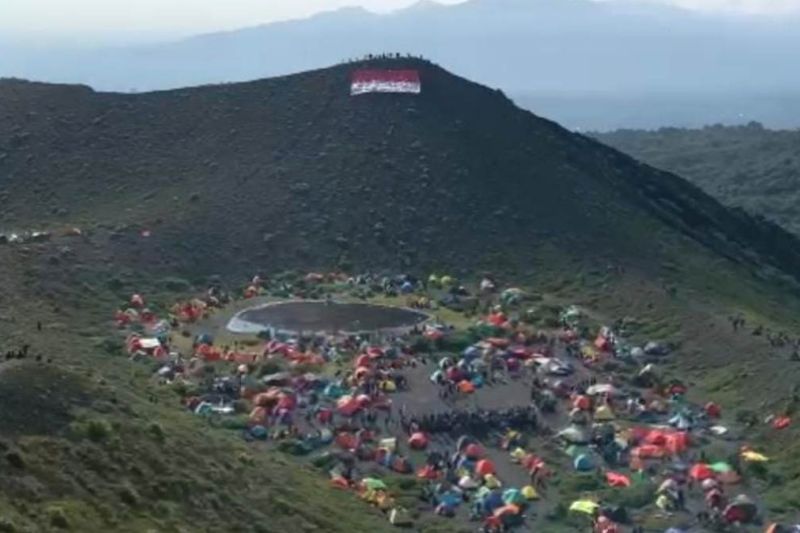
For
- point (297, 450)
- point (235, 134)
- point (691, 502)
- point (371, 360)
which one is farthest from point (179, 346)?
point (235, 134)

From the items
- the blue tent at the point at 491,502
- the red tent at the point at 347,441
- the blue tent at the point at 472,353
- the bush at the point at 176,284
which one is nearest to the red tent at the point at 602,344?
the blue tent at the point at 472,353

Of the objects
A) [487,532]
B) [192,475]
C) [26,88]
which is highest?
[26,88]

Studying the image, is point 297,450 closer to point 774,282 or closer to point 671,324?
point 671,324

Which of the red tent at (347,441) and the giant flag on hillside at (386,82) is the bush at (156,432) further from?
the giant flag on hillside at (386,82)

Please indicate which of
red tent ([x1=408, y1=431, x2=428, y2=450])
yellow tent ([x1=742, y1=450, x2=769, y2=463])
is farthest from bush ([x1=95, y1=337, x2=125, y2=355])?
yellow tent ([x1=742, y1=450, x2=769, y2=463])

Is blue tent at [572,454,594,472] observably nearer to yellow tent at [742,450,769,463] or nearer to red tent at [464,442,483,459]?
red tent at [464,442,483,459]
